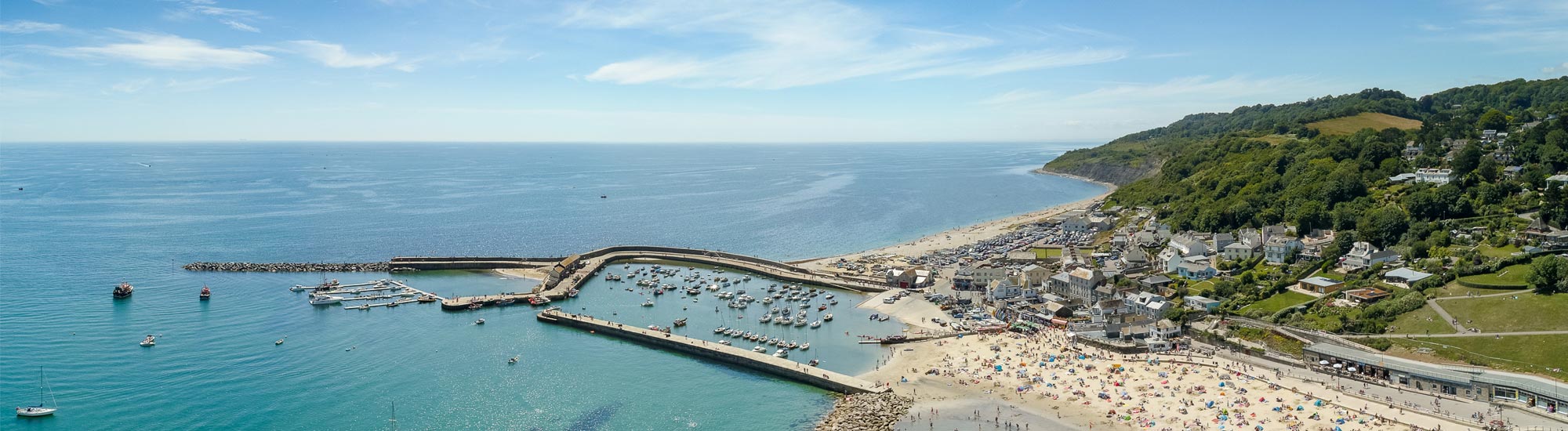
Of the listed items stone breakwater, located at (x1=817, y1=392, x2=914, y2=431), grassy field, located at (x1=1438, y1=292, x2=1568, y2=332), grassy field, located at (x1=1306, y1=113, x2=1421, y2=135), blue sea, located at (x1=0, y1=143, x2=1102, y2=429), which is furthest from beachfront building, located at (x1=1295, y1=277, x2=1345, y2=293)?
grassy field, located at (x1=1306, y1=113, x2=1421, y2=135)

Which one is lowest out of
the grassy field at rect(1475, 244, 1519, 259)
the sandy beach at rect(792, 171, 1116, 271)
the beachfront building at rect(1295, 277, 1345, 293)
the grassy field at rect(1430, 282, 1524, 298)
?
the sandy beach at rect(792, 171, 1116, 271)

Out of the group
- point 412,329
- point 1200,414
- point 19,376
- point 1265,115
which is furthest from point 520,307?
point 1265,115

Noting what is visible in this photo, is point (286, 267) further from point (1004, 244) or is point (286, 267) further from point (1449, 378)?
point (1449, 378)

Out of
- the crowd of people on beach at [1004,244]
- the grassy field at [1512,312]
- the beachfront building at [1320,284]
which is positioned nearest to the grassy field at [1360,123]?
the crowd of people on beach at [1004,244]

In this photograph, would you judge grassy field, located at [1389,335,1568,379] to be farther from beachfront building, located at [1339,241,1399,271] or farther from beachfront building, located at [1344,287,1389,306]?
beachfront building, located at [1339,241,1399,271]

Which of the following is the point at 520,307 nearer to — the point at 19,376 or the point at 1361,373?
the point at 19,376
